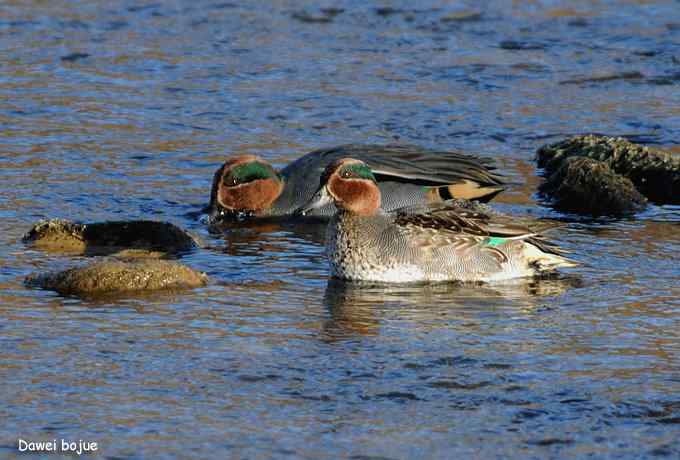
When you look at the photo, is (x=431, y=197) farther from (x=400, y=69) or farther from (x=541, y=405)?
(x=541, y=405)

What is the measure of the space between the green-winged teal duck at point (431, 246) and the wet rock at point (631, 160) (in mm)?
2141

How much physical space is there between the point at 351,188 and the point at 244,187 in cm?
211

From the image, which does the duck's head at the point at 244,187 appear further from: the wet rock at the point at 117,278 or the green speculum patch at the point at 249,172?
the wet rock at the point at 117,278

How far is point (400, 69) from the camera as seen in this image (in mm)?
15367

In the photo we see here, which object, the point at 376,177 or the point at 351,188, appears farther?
the point at 376,177

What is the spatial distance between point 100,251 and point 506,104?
18.7ft

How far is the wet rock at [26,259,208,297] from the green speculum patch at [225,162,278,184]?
2.79 metres

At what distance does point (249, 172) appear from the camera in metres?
11.4

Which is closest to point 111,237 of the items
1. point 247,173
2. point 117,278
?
point 117,278

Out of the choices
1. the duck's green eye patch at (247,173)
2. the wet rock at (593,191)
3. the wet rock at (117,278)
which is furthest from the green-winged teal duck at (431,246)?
the duck's green eye patch at (247,173)

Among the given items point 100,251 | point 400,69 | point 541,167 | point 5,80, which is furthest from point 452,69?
point 100,251

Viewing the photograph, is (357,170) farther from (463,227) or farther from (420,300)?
(420,300)

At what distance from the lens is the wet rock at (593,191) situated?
11.0 metres

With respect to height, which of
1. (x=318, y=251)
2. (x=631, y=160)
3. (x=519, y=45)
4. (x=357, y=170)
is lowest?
(x=318, y=251)
